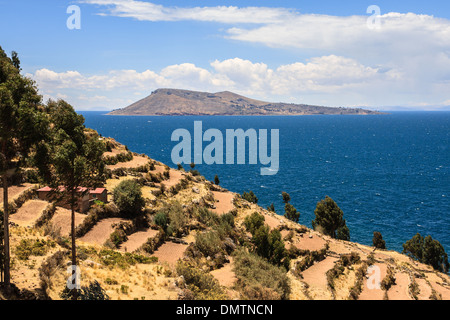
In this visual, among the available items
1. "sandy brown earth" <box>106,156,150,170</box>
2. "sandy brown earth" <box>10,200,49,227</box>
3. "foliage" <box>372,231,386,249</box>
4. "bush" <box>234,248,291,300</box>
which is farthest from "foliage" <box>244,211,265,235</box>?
"foliage" <box>372,231,386,249</box>

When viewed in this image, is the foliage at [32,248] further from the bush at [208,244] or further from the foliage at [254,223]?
the foliage at [254,223]

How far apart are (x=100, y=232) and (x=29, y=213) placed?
7097 mm

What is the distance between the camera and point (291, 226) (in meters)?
50.8

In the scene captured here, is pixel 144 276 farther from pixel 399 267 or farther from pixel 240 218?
pixel 399 267

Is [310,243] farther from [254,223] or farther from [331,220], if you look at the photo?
[331,220]

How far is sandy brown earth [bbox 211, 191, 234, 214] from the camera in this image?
50300 millimetres

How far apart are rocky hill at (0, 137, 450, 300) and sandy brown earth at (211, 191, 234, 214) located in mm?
176

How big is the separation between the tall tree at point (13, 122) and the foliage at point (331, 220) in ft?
171

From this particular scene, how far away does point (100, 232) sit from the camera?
113ft

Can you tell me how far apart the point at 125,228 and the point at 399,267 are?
36.6 meters

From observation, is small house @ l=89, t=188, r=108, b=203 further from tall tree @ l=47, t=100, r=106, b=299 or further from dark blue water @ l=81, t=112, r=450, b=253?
dark blue water @ l=81, t=112, r=450, b=253

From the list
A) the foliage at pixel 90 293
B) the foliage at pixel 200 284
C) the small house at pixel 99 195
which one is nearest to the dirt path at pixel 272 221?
the small house at pixel 99 195

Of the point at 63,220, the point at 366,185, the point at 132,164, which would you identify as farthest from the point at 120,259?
→ the point at 366,185
